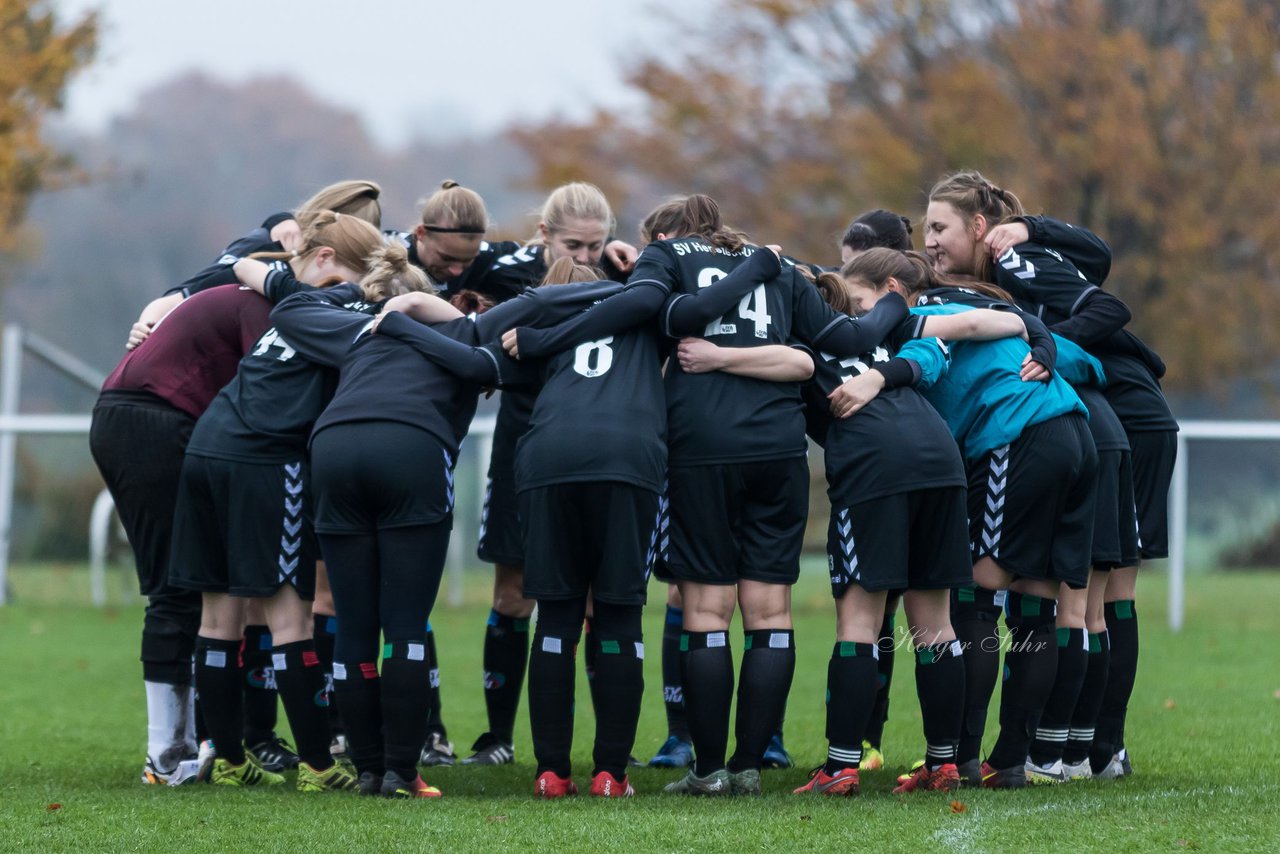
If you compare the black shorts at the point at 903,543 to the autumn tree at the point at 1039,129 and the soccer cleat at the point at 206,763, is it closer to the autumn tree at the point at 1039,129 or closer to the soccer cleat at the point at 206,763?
the soccer cleat at the point at 206,763

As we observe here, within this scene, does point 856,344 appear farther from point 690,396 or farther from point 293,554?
point 293,554

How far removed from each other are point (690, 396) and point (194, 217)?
48.0 metres

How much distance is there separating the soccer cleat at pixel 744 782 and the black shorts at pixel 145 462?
86.2 inches

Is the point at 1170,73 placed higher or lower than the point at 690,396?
higher

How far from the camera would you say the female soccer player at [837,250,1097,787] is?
545 centimetres

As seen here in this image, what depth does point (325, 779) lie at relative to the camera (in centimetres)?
549

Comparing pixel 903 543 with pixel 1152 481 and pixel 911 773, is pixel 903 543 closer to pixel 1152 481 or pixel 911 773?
Answer: pixel 911 773

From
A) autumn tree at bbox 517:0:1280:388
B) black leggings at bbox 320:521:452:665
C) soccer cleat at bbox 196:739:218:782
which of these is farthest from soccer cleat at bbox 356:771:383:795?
autumn tree at bbox 517:0:1280:388

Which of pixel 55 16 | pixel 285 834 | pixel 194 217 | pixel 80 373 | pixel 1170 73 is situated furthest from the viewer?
pixel 194 217

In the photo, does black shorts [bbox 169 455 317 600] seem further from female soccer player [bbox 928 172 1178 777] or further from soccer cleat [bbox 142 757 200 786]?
female soccer player [bbox 928 172 1178 777]

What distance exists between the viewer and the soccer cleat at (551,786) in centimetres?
528

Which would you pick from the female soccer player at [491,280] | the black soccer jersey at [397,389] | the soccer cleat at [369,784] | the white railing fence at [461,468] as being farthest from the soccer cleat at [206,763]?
the white railing fence at [461,468]

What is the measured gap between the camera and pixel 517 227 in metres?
25.0

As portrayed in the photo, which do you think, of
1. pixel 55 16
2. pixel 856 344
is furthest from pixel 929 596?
pixel 55 16
